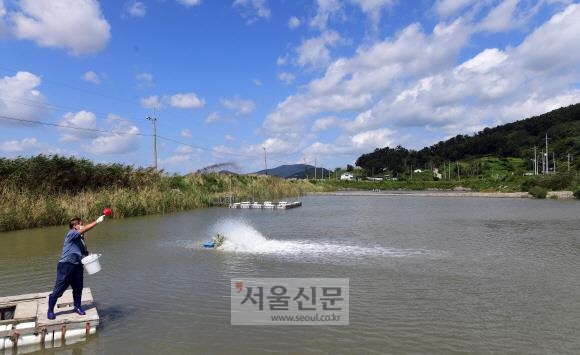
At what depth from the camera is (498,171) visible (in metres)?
115

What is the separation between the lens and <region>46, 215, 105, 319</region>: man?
8.48m

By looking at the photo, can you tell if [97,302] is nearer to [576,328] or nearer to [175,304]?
[175,304]

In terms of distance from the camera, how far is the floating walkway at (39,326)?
26.2ft

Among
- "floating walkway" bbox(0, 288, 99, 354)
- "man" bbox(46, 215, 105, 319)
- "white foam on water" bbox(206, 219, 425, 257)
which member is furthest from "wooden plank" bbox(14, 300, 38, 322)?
"white foam on water" bbox(206, 219, 425, 257)

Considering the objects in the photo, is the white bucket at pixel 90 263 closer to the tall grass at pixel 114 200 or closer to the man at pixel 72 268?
the man at pixel 72 268

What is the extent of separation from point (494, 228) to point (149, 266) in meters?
18.6

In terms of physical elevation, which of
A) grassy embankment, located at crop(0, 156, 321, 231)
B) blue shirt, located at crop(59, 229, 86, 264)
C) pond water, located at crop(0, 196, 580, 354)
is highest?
grassy embankment, located at crop(0, 156, 321, 231)

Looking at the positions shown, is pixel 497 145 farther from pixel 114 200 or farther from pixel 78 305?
pixel 78 305

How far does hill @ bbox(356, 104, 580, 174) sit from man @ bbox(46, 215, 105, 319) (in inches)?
5441

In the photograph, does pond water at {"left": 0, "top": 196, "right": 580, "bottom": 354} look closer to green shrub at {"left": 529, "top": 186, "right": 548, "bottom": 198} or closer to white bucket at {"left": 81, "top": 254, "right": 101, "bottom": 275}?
white bucket at {"left": 81, "top": 254, "right": 101, "bottom": 275}

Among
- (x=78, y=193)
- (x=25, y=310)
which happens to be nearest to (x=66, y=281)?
(x=25, y=310)

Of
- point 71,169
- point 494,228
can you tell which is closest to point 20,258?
point 71,169

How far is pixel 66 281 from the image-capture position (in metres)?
8.53

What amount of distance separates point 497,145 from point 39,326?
164442mm
